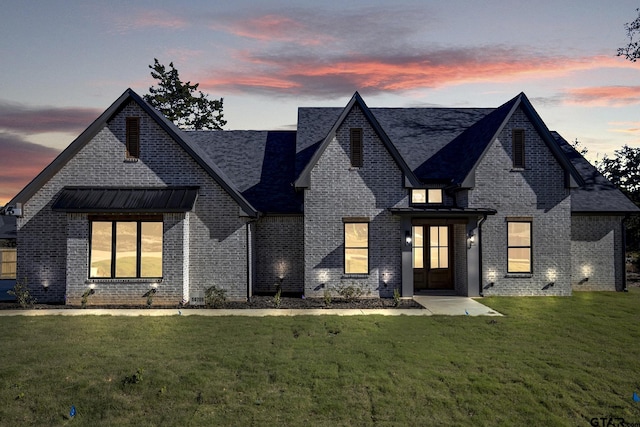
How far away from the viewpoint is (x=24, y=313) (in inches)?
603

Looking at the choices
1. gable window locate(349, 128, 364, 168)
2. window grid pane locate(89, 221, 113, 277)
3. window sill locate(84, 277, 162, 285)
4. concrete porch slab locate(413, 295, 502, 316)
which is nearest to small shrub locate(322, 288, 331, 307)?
concrete porch slab locate(413, 295, 502, 316)

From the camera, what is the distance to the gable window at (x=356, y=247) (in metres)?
18.7

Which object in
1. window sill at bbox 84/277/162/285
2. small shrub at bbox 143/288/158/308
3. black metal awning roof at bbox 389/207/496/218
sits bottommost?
small shrub at bbox 143/288/158/308

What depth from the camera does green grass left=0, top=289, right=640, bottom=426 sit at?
743 cm

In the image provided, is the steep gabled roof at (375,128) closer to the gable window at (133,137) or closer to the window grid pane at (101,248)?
the gable window at (133,137)

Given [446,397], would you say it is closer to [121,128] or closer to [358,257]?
[358,257]

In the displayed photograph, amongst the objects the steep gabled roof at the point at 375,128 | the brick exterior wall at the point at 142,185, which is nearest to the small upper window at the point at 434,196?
the steep gabled roof at the point at 375,128

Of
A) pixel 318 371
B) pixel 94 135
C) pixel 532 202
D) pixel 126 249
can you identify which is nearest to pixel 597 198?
pixel 532 202

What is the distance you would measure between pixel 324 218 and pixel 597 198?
13397mm

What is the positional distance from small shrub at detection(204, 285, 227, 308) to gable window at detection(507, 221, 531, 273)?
12.1m

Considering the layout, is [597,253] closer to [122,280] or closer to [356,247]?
[356,247]

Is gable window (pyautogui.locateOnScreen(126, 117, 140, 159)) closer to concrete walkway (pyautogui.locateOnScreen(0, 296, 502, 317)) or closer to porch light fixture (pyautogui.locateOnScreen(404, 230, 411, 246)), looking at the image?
concrete walkway (pyautogui.locateOnScreen(0, 296, 502, 317))

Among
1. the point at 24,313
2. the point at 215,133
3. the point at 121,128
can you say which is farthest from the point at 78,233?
the point at 215,133

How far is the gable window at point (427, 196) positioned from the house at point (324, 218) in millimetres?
46
